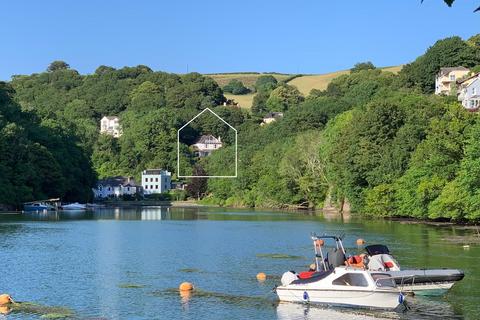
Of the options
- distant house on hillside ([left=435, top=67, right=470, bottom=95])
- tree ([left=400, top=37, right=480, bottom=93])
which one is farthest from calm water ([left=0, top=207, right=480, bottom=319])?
tree ([left=400, top=37, right=480, bottom=93])

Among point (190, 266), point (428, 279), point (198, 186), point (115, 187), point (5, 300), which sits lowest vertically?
point (5, 300)

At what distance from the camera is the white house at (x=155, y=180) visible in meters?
188

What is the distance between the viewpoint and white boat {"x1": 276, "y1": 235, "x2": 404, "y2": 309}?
3225 centimetres

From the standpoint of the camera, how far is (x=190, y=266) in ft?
150

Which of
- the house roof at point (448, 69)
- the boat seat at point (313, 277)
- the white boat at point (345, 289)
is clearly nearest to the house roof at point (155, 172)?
the house roof at point (448, 69)

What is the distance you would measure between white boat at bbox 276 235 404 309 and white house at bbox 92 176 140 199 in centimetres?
15567

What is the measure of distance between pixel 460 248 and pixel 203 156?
142111 mm

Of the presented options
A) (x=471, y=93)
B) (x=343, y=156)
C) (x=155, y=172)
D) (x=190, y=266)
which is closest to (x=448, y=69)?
(x=471, y=93)

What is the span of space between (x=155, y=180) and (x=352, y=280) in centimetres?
15765

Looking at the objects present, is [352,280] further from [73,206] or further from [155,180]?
[155,180]

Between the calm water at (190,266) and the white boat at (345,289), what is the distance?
0.58m

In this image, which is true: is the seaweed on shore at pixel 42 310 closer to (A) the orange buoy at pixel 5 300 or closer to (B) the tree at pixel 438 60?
(A) the orange buoy at pixel 5 300

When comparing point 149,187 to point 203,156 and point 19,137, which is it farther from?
point 19,137

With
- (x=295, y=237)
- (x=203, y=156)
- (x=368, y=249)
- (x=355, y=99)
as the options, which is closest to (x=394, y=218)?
(x=295, y=237)
